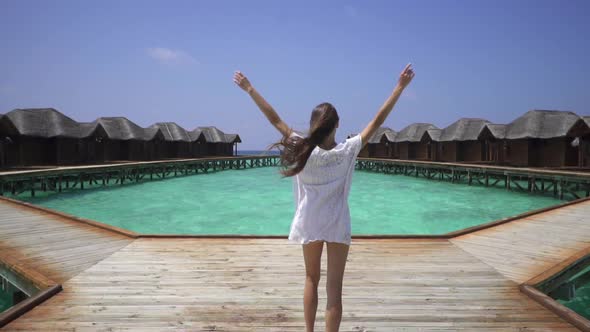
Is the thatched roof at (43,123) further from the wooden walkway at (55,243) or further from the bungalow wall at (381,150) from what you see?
the bungalow wall at (381,150)

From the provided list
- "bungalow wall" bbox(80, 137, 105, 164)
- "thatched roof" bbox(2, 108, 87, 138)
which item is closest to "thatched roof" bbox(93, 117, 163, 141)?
"bungalow wall" bbox(80, 137, 105, 164)

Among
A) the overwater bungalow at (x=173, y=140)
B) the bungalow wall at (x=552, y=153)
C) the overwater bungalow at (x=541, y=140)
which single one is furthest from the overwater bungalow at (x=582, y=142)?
the overwater bungalow at (x=173, y=140)

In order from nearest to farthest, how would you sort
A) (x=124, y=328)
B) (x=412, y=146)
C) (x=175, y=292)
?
(x=124, y=328) → (x=175, y=292) → (x=412, y=146)

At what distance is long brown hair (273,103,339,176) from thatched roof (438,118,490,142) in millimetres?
30540

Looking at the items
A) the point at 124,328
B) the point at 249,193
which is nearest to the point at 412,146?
the point at 249,193

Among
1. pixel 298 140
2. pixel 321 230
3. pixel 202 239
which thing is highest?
pixel 298 140

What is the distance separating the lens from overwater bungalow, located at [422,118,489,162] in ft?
97.2

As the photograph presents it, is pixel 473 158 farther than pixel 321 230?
Yes

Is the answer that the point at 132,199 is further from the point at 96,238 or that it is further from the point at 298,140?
the point at 298,140

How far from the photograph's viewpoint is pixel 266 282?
3.49 metres

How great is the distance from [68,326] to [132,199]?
17.7 meters

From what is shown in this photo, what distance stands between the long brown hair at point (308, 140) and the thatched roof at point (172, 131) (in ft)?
125

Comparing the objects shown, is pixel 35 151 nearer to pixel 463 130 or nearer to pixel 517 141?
pixel 463 130

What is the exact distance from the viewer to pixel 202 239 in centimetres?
522
